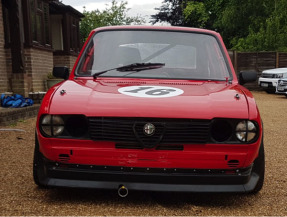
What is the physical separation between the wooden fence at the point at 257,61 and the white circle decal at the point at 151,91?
18.2 m

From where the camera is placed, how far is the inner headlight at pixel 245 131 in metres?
2.88

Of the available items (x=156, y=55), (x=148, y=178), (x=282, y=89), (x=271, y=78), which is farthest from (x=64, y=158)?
(x=271, y=78)

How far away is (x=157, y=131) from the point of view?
2820 mm

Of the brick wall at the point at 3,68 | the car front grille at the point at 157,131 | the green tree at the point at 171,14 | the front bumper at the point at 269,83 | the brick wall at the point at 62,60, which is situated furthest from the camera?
the green tree at the point at 171,14

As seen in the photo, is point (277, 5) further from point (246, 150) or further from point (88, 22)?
point (246, 150)

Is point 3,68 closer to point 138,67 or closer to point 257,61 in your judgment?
point 138,67

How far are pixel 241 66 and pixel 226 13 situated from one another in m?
8.25

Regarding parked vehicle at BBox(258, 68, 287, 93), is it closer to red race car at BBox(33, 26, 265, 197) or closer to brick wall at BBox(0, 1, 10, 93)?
brick wall at BBox(0, 1, 10, 93)

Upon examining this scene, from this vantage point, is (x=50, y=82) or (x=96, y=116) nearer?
(x=96, y=116)

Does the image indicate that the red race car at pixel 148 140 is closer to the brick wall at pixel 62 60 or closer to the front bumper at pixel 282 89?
the front bumper at pixel 282 89

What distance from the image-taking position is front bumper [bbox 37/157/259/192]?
2.85 metres

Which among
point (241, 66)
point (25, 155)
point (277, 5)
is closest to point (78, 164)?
point (25, 155)

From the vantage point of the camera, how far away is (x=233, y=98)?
3.04 metres

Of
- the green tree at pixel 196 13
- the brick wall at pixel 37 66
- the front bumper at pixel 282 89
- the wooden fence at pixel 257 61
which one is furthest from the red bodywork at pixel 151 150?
the green tree at pixel 196 13
